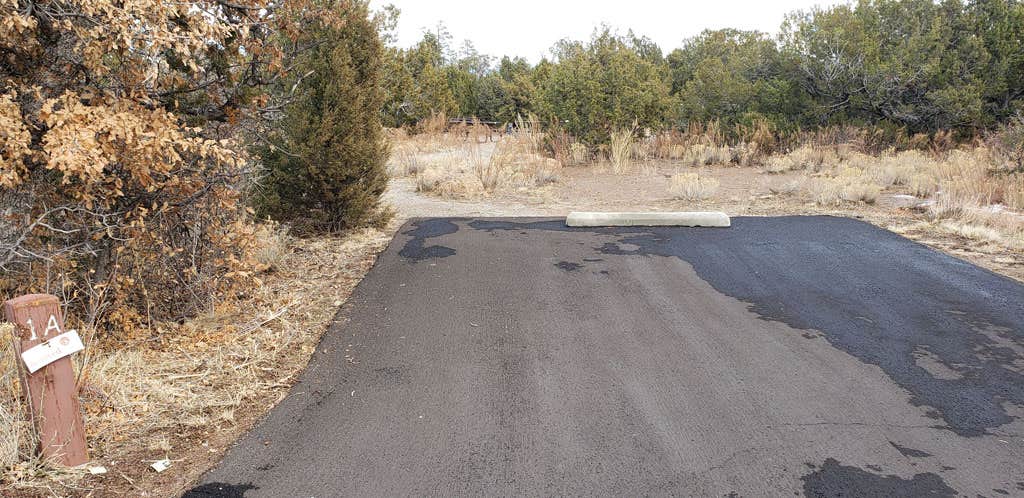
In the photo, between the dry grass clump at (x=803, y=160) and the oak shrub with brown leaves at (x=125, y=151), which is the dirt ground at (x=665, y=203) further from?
the oak shrub with brown leaves at (x=125, y=151)

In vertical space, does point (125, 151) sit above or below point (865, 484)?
above

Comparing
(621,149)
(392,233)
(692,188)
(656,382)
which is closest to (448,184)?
→ (392,233)

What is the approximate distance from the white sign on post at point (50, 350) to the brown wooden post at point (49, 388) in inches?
1.2

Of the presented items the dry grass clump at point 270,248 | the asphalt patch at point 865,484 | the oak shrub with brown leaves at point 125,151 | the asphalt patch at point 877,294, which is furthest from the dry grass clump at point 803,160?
the asphalt patch at point 865,484

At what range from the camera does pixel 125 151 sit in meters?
4.39

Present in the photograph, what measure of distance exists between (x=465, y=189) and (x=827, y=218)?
20.5 ft

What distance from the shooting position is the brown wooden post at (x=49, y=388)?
10.6 ft

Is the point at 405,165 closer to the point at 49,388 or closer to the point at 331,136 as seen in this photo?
the point at 331,136

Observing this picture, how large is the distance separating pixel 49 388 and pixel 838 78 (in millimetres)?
19796

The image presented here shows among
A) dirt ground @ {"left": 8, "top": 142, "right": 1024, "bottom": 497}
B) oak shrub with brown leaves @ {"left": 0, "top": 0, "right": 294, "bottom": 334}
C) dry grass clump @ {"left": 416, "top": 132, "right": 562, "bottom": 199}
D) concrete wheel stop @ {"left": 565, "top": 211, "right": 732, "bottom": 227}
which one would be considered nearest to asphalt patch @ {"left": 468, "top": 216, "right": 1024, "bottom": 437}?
concrete wheel stop @ {"left": 565, "top": 211, "right": 732, "bottom": 227}

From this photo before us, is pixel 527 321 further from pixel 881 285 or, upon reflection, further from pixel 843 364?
pixel 881 285

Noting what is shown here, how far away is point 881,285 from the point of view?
657 centimetres

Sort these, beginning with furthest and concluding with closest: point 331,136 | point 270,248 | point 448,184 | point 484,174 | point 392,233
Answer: point 484,174 < point 448,184 < point 392,233 < point 331,136 < point 270,248

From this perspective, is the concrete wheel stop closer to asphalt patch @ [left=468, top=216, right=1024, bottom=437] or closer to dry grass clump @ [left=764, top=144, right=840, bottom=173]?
asphalt patch @ [left=468, top=216, right=1024, bottom=437]
